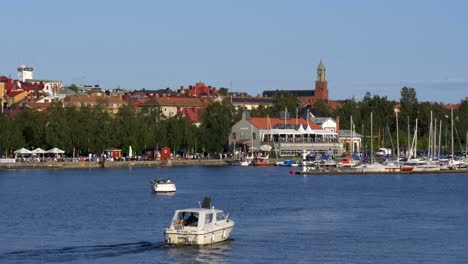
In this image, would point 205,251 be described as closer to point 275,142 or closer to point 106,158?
point 106,158

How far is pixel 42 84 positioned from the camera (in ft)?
538

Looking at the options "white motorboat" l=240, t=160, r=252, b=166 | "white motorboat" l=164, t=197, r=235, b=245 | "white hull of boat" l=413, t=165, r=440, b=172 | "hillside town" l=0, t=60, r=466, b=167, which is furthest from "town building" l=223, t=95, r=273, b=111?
"white motorboat" l=164, t=197, r=235, b=245

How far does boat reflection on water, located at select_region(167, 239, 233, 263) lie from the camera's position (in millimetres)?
34594

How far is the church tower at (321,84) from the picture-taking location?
631ft

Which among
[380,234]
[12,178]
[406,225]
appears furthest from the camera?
[12,178]

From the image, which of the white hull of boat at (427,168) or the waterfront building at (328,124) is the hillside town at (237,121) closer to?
the waterfront building at (328,124)

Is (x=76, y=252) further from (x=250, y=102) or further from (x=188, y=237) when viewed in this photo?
(x=250, y=102)

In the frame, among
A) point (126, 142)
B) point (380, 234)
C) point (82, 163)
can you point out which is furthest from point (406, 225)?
point (126, 142)

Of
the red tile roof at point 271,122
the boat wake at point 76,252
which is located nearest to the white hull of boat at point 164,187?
the boat wake at point 76,252

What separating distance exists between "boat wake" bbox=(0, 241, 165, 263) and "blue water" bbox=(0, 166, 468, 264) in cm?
3

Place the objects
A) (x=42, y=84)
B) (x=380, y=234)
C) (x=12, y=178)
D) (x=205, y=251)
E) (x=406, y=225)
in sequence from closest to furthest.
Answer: (x=205, y=251)
(x=380, y=234)
(x=406, y=225)
(x=12, y=178)
(x=42, y=84)

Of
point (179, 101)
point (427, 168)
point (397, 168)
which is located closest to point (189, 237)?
point (397, 168)

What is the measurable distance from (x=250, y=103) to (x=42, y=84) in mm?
28961

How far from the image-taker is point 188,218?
37094 mm
